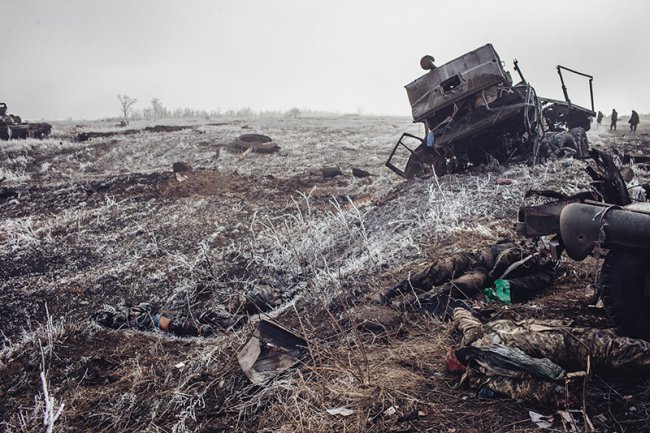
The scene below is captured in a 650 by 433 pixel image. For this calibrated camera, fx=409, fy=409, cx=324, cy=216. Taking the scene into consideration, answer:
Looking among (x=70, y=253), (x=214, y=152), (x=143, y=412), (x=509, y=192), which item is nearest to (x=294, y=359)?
(x=143, y=412)

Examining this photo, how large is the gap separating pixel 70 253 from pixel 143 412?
5.18 m

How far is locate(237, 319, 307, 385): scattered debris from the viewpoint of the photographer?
3037mm

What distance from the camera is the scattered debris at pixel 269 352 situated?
304cm

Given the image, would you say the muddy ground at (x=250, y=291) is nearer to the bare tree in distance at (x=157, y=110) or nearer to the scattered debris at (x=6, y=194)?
the scattered debris at (x=6, y=194)

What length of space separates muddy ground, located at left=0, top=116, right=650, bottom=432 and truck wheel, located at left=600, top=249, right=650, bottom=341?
Answer: 29cm

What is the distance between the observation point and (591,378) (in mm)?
2180

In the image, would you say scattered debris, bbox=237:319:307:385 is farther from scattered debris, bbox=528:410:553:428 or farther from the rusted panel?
the rusted panel

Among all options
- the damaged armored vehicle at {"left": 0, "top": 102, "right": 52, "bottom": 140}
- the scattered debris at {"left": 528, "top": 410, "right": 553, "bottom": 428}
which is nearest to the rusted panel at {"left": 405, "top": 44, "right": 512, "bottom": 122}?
the scattered debris at {"left": 528, "top": 410, "right": 553, "bottom": 428}

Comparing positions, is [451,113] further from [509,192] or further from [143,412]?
[143,412]

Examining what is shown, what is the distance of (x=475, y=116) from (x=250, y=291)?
5.15 metres

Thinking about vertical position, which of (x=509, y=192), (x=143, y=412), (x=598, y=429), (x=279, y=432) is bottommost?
(x=143, y=412)

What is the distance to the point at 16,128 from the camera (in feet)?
60.6

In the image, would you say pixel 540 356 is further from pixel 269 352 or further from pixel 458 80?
pixel 458 80

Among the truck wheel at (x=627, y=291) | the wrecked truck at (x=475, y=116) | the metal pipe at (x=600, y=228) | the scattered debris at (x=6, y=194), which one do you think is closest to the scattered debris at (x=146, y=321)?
the metal pipe at (x=600, y=228)
